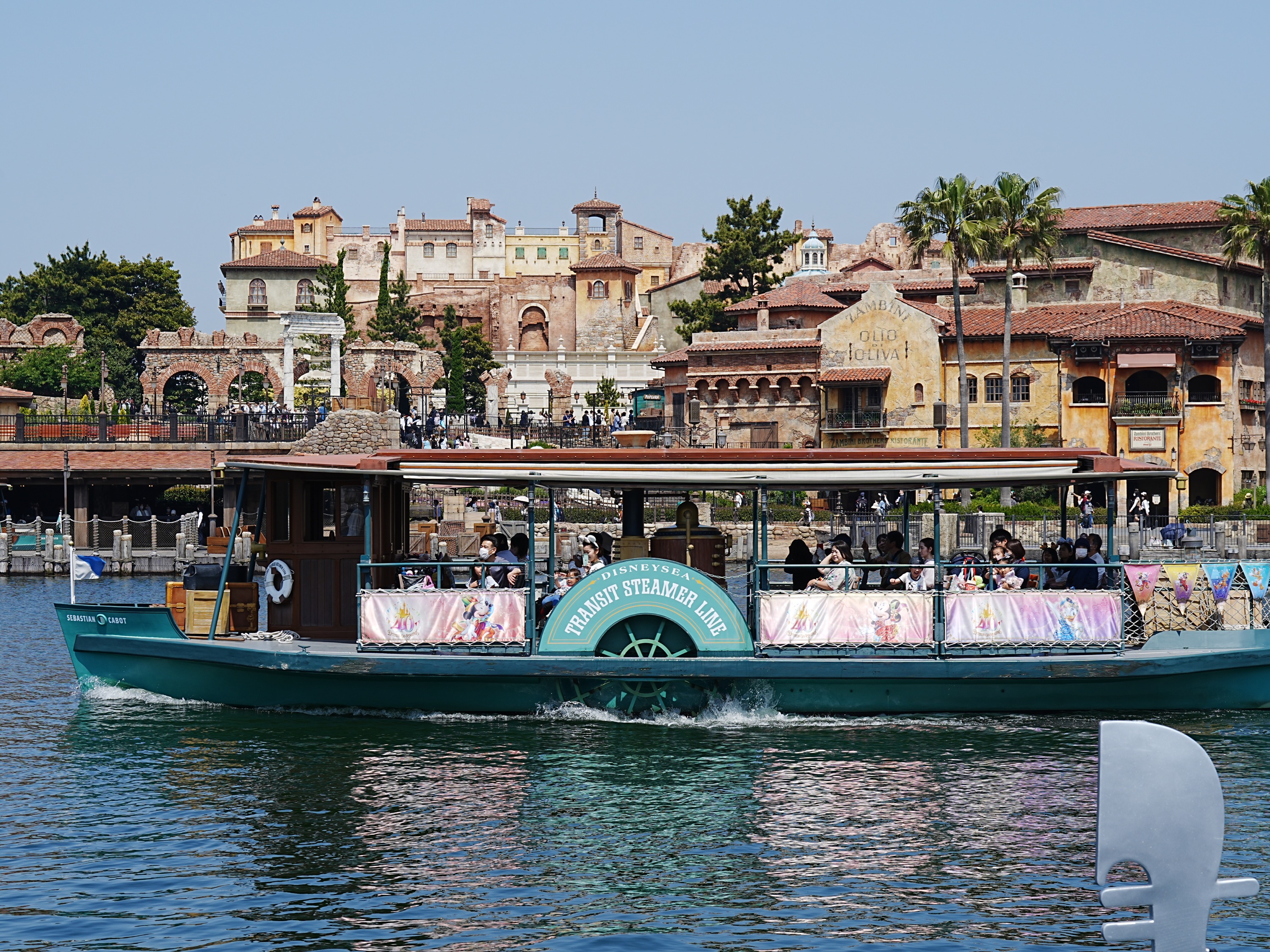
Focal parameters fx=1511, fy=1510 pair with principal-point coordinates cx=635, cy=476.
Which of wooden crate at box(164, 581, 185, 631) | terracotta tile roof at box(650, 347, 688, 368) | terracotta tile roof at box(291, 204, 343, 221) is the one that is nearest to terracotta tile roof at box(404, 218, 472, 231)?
terracotta tile roof at box(291, 204, 343, 221)

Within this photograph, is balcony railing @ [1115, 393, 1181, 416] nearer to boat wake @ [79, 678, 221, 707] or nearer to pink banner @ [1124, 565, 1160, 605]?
pink banner @ [1124, 565, 1160, 605]

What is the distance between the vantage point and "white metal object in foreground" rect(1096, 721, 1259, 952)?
4.36 meters

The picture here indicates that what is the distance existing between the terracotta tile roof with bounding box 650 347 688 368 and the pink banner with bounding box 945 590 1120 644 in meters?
54.9

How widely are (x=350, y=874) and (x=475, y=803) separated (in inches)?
83.6

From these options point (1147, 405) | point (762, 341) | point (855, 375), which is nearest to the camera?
point (1147, 405)

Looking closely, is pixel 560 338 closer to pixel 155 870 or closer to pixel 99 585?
pixel 99 585

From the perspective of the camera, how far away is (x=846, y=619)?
50.4ft

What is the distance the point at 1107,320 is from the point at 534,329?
58.1 meters

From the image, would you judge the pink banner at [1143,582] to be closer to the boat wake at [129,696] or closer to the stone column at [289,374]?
the boat wake at [129,696]

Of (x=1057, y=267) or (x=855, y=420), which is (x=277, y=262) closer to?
(x=855, y=420)

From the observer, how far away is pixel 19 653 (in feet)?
79.9

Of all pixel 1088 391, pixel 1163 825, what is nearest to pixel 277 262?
pixel 1088 391

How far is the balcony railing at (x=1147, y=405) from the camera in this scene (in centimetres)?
5541

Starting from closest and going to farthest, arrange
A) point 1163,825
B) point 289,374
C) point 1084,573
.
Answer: point 1163,825, point 1084,573, point 289,374
